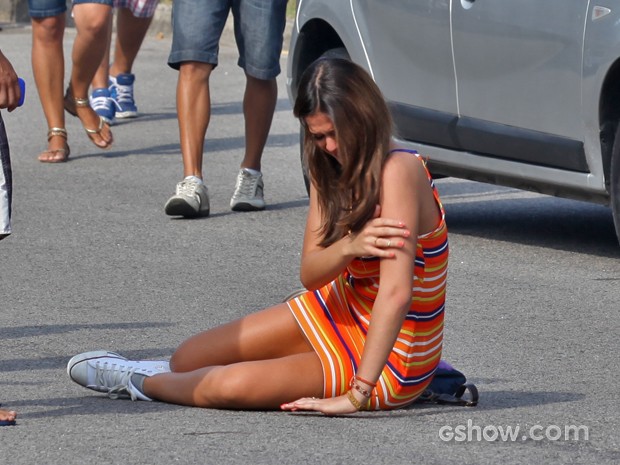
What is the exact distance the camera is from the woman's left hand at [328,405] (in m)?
4.32

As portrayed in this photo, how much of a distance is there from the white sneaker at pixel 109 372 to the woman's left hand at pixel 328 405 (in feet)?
1.68

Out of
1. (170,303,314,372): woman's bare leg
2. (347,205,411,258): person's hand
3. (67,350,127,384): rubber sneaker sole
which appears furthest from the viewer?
(67,350,127,384): rubber sneaker sole

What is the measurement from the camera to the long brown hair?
4305mm

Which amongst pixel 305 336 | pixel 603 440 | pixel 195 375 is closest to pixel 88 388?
pixel 195 375

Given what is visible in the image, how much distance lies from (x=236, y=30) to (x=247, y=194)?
837mm

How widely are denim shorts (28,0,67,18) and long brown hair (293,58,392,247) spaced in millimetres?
5146

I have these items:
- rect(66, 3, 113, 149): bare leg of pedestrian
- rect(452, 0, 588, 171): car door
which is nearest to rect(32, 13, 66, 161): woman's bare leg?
rect(66, 3, 113, 149): bare leg of pedestrian

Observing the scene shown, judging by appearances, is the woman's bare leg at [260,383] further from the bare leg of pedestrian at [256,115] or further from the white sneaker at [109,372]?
the bare leg of pedestrian at [256,115]

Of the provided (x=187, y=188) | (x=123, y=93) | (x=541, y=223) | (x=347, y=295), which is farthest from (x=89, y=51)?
(x=347, y=295)

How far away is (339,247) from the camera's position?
438 centimetres

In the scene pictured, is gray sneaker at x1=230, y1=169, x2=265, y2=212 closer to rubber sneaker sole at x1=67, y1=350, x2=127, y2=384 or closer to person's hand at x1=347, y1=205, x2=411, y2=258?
rubber sneaker sole at x1=67, y1=350, x2=127, y2=384

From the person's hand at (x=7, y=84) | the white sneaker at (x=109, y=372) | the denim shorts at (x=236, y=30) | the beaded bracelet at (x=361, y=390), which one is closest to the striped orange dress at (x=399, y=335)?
the beaded bracelet at (x=361, y=390)

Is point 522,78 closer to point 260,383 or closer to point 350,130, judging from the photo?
point 350,130

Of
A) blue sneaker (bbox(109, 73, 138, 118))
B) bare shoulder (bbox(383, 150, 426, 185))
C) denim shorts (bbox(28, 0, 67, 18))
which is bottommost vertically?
blue sneaker (bbox(109, 73, 138, 118))
